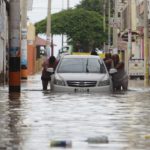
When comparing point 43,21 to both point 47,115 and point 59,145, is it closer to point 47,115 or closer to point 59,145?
point 47,115

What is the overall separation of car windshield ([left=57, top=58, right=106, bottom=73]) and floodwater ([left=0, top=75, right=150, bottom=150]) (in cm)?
425

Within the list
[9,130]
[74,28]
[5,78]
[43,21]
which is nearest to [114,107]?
[9,130]

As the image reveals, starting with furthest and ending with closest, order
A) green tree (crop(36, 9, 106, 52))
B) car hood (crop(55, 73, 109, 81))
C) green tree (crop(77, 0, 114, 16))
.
A: 1. green tree (crop(77, 0, 114, 16))
2. green tree (crop(36, 9, 106, 52))
3. car hood (crop(55, 73, 109, 81))

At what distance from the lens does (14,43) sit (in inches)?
1102

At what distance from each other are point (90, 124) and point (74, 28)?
72.5 metres

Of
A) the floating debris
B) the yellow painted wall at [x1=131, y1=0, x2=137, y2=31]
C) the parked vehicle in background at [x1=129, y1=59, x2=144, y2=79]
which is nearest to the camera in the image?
the floating debris

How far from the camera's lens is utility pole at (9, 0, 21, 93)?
27.5m

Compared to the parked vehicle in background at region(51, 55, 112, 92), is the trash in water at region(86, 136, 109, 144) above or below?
below

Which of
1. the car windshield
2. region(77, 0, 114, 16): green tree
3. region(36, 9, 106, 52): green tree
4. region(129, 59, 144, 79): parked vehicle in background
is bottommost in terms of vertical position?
region(129, 59, 144, 79): parked vehicle in background

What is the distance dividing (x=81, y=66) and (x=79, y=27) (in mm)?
59518

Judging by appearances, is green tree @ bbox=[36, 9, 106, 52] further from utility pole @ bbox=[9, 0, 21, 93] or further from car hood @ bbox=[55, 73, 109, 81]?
car hood @ bbox=[55, 73, 109, 81]

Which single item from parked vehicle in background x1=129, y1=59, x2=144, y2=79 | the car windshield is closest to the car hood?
the car windshield

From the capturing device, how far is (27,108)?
19.8m

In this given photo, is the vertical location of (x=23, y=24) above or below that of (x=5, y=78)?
above
